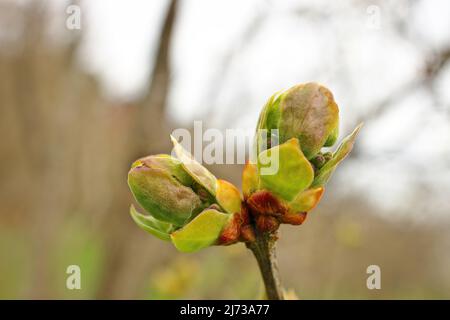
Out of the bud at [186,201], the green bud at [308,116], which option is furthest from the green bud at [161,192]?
the green bud at [308,116]

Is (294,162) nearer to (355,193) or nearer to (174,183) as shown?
(174,183)

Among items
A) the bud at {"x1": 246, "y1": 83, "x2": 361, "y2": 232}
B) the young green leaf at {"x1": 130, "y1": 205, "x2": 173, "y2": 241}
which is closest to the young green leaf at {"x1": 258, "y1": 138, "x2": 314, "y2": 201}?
the bud at {"x1": 246, "y1": 83, "x2": 361, "y2": 232}

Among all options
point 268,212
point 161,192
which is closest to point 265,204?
point 268,212

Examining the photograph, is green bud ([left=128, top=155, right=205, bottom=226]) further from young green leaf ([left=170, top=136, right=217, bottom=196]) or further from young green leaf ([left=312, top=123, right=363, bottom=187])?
young green leaf ([left=312, top=123, right=363, bottom=187])

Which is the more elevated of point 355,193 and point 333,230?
point 355,193

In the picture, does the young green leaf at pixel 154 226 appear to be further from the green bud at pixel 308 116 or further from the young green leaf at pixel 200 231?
the green bud at pixel 308 116

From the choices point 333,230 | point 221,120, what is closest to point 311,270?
point 333,230

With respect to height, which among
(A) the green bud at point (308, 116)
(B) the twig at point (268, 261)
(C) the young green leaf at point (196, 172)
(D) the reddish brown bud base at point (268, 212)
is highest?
(A) the green bud at point (308, 116)
